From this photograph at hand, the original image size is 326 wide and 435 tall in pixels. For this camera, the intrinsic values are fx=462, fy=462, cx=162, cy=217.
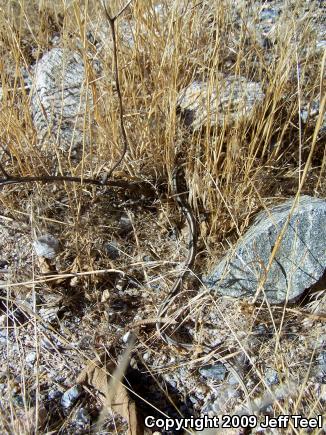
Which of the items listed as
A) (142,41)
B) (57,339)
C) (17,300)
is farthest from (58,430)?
(142,41)

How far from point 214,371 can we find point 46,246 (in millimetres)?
540

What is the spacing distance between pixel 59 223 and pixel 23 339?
13.1 inches

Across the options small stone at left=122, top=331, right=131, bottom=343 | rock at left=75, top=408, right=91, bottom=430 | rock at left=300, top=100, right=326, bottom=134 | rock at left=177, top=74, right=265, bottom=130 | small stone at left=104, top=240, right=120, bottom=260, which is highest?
rock at left=177, top=74, right=265, bottom=130

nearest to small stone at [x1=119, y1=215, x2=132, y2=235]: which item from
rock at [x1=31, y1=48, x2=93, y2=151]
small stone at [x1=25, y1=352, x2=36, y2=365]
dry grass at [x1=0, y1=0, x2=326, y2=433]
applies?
dry grass at [x1=0, y1=0, x2=326, y2=433]

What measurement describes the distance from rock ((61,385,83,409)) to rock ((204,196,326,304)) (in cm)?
44

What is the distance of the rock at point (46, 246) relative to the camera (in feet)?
4.04

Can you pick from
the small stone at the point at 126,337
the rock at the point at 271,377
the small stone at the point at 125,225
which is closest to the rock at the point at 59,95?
the small stone at the point at 125,225

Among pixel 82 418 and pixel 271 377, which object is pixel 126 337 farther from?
pixel 271 377

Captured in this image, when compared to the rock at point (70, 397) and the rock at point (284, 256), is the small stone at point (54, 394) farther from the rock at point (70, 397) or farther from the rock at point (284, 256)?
the rock at point (284, 256)

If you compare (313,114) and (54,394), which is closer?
(54,394)

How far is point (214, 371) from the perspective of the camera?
1119 mm

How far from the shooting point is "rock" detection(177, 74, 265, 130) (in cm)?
125

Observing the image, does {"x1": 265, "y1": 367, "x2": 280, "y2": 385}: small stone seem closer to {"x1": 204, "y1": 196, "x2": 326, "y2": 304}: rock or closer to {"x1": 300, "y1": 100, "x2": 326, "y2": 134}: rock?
{"x1": 204, "y1": 196, "x2": 326, "y2": 304}: rock

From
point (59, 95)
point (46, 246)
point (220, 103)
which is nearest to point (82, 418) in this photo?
point (46, 246)
